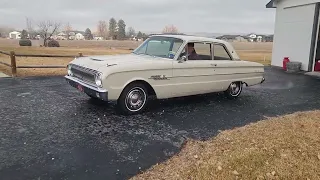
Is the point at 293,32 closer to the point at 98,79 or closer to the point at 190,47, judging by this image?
the point at 190,47

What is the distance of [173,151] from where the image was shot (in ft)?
14.2

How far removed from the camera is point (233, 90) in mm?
8023

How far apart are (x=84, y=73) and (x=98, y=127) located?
134 cm

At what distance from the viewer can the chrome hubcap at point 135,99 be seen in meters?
5.92

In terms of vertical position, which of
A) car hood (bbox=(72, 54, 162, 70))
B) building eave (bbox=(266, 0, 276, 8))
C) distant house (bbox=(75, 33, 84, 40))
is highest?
distant house (bbox=(75, 33, 84, 40))

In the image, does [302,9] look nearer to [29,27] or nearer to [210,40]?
[210,40]

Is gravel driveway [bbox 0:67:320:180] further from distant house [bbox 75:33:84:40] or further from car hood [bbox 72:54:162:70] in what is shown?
distant house [bbox 75:33:84:40]

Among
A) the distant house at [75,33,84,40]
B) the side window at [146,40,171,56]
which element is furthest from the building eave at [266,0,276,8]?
the distant house at [75,33,84,40]

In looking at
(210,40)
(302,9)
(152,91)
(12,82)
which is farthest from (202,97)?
(302,9)

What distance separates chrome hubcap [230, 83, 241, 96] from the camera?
7.94 m

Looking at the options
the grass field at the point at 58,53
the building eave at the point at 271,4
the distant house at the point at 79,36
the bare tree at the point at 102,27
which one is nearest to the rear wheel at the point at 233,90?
the grass field at the point at 58,53

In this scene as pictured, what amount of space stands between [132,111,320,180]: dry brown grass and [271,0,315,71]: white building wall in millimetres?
9915

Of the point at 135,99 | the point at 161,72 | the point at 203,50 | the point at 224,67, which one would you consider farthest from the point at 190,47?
the point at 135,99

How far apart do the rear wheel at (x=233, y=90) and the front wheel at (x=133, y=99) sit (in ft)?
9.18
